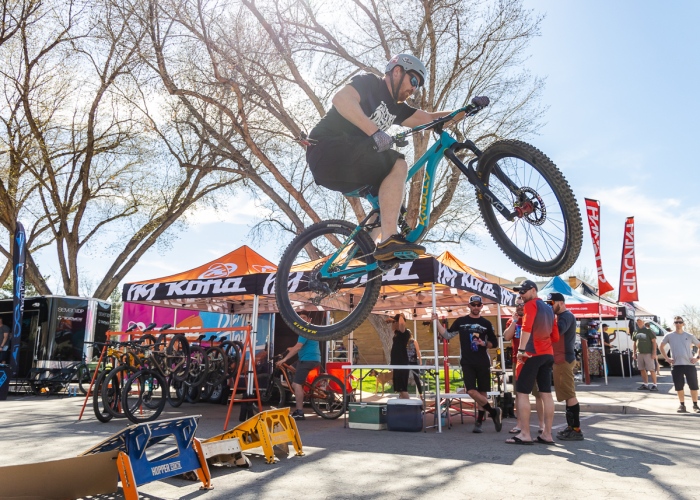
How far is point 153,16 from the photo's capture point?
14172mm

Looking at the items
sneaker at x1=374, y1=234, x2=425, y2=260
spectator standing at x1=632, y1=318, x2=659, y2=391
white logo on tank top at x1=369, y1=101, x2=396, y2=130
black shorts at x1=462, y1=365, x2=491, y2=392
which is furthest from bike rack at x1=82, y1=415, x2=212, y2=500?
spectator standing at x1=632, y1=318, x2=659, y2=391

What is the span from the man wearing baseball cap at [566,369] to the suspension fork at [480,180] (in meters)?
4.54

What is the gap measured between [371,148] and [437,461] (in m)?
3.75

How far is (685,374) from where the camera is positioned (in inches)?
402

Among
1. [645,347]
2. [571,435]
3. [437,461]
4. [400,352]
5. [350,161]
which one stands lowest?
[437,461]

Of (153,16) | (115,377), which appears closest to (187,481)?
(115,377)

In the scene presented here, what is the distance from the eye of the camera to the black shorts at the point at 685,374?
10078 mm

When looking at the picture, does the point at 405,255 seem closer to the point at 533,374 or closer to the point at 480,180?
the point at 480,180

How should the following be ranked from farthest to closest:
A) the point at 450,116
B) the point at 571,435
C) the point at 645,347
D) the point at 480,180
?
the point at 645,347, the point at 571,435, the point at 450,116, the point at 480,180

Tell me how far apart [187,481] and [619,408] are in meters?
8.86

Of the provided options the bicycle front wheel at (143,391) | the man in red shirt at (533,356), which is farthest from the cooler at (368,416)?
the bicycle front wheel at (143,391)

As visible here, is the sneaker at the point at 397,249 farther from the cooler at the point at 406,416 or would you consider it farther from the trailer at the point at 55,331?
the trailer at the point at 55,331

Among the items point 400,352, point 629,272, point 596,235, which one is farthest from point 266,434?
point 629,272

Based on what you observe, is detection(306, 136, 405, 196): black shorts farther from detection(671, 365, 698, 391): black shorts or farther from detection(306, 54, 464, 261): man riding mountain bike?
detection(671, 365, 698, 391): black shorts
